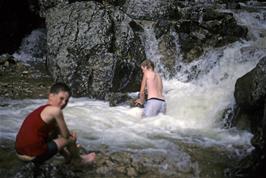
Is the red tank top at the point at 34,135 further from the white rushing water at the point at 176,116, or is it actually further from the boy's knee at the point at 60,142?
the white rushing water at the point at 176,116

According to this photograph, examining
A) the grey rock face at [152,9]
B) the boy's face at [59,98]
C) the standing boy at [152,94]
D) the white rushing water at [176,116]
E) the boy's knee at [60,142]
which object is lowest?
the white rushing water at [176,116]

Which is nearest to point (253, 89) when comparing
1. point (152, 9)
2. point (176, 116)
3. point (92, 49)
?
point (176, 116)

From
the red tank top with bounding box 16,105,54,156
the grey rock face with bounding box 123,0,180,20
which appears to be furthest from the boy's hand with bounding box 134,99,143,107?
the grey rock face with bounding box 123,0,180,20

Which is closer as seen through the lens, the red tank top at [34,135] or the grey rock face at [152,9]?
the red tank top at [34,135]

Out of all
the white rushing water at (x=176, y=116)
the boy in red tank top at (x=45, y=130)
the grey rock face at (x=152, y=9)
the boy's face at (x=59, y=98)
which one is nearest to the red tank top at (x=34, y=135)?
the boy in red tank top at (x=45, y=130)

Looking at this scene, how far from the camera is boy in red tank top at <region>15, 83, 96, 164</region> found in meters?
4.84

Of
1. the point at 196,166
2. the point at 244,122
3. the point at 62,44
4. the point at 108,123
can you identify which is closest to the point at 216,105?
the point at 244,122

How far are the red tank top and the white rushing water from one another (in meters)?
1.82

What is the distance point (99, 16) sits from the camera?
1159 cm

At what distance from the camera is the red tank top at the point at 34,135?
15.9ft

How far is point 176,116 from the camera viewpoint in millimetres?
9031

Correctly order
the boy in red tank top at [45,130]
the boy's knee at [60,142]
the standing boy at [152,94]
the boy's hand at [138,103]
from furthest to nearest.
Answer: the boy's hand at [138,103]
the standing boy at [152,94]
the boy's knee at [60,142]
the boy in red tank top at [45,130]

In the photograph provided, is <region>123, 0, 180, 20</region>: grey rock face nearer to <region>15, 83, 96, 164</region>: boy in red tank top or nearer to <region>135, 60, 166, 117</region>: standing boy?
<region>135, 60, 166, 117</region>: standing boy

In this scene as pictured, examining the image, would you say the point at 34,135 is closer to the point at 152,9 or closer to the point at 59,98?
the point at 59,98
